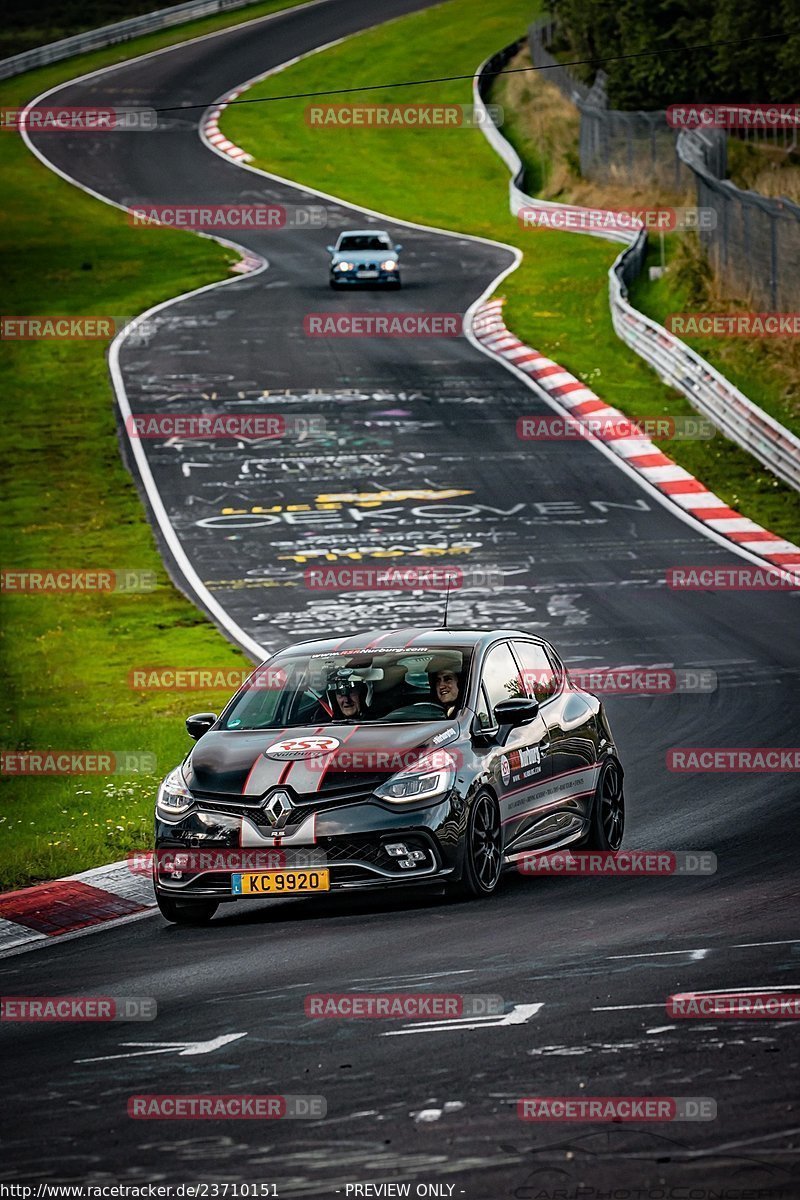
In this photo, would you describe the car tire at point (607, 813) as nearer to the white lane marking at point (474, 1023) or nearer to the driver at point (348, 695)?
the driver at point (348, 695)

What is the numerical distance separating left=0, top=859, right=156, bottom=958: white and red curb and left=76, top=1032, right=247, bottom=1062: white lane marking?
2.89 metres

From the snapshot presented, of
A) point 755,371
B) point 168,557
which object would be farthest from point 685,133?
point 168,557

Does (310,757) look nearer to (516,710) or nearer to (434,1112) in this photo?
(516,710)

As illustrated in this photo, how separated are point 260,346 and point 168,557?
1398 cm

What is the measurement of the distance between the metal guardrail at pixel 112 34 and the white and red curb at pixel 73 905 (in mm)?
71593

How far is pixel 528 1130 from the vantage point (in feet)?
21.7

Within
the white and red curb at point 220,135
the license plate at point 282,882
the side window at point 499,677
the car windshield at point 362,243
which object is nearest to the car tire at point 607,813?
the side window at point 499,677

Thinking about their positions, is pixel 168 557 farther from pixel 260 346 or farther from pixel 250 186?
pixel 250 186

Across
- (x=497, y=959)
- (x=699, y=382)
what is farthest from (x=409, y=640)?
(x=699, y=382)

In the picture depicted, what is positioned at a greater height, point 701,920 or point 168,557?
point 701,920

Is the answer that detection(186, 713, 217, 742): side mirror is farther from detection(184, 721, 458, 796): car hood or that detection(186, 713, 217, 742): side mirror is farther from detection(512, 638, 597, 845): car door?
detection(512, 638, 597, 845): car door

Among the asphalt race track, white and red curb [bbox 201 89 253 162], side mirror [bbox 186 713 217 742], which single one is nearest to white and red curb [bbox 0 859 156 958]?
the asphalt race track

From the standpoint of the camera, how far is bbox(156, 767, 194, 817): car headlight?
1113 cm

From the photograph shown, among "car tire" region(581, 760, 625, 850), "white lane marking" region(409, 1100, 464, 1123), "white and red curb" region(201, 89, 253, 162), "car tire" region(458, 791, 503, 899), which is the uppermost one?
"white lane marking" region(409, 1100, 464, 1123)
